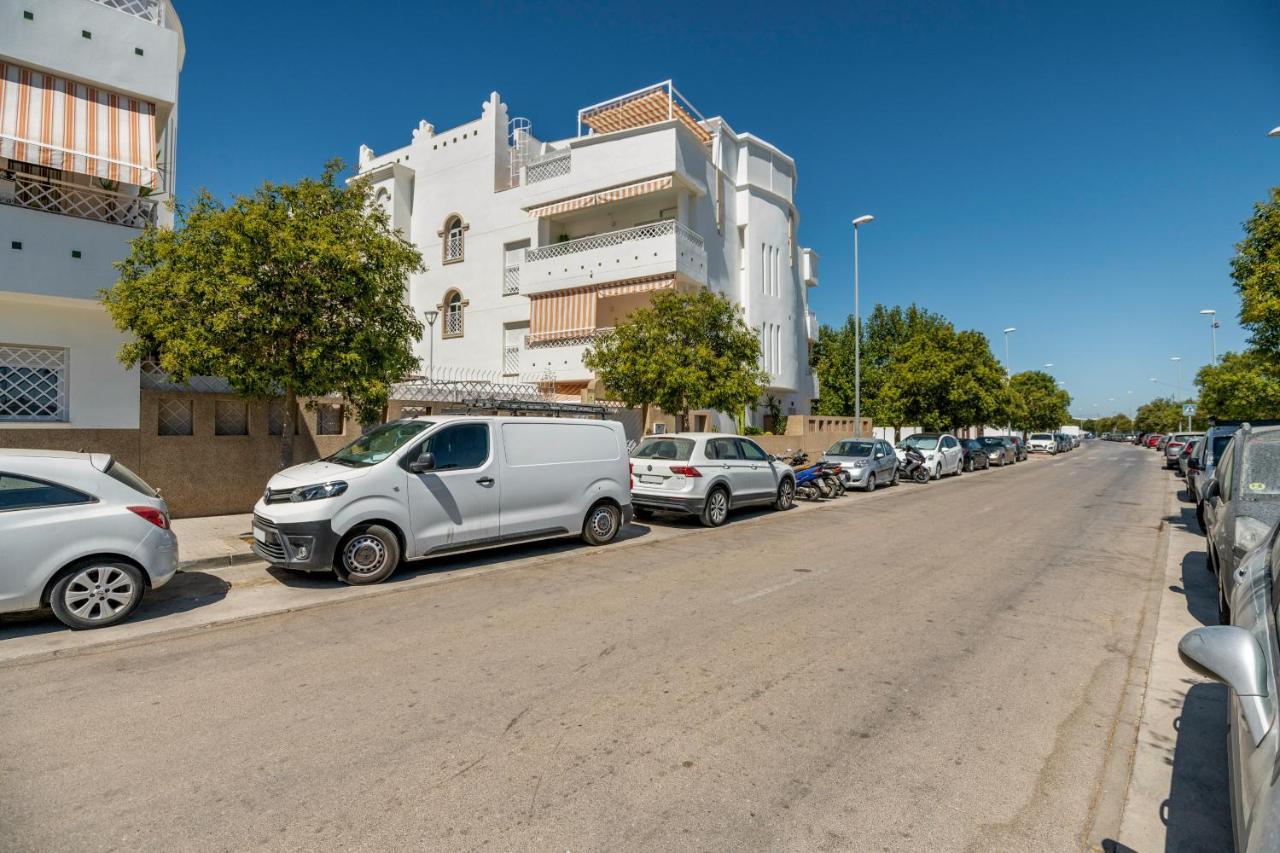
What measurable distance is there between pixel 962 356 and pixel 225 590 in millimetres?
35500

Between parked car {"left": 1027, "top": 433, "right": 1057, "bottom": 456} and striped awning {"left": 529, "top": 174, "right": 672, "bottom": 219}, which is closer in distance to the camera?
striped awning {"left": 529, "top": 174, "right": 672, "bottom": 219}

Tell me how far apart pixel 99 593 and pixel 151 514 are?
78 cm

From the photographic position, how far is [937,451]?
2591cm

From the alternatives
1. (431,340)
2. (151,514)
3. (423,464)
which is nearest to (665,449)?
(423,464)

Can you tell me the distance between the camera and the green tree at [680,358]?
1688cm

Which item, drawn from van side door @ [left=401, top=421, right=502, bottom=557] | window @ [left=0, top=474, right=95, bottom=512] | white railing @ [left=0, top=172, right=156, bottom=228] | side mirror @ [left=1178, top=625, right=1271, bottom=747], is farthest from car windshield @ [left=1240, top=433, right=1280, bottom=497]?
white railing @ [left=0, top=172, right=156, bottom=228]

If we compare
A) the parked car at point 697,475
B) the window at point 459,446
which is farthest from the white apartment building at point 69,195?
the parked car at point 697,475

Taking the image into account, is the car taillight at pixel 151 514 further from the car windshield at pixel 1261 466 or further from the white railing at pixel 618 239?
the white railing at pixel 618 239

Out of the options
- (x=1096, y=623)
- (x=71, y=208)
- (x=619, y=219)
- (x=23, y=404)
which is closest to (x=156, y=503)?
(x=23, y=404)

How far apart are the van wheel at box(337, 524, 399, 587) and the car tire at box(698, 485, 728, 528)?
20.5 ft

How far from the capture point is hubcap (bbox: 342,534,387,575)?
7.41 meters

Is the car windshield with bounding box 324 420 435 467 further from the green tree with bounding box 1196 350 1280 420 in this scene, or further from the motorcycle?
the motorcycle

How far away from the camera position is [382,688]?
4.48 meters

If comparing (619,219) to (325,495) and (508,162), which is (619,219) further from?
(325,495)
